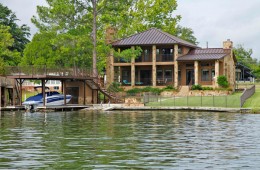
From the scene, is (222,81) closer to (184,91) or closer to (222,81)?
(222,81)

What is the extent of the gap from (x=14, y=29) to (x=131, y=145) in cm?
10474

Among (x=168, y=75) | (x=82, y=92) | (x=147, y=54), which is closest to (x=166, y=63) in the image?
(x=168, y=75)

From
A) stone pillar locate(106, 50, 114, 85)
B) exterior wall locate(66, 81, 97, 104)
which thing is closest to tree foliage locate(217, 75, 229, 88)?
stone pillar locate(106, 50, 114, 85)

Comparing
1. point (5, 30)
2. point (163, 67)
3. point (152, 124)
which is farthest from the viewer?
point (5, 30)

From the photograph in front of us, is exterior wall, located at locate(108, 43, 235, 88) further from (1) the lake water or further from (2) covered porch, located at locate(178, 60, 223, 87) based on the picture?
(1) the lake water

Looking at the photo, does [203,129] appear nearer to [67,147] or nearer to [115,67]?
[67,147]

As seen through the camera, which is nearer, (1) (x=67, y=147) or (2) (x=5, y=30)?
(1) (x=67, y=147)

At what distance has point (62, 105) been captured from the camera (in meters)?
75.2

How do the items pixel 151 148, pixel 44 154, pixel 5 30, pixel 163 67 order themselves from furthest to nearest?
pixel 5 30
pixel 163 67
pixel 151 148
pixel 44 154

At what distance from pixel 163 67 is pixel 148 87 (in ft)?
25.4

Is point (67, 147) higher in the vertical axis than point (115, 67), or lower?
lower

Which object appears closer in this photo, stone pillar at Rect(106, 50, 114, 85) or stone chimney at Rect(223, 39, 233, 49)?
stone pillar at Rect(106, 50, 114, 85)

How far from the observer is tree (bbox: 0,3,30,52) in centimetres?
13100

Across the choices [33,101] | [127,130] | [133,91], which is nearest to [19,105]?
[33,101]
